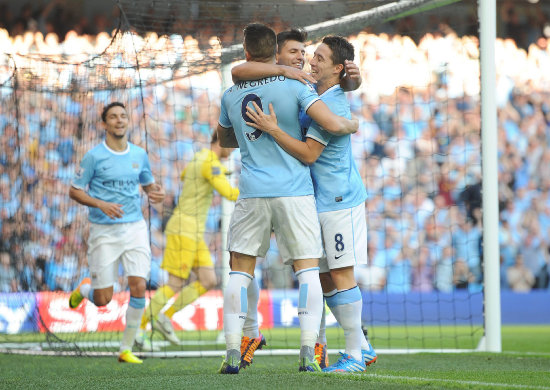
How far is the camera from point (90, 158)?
697 centimetres

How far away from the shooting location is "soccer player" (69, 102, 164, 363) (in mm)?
6957

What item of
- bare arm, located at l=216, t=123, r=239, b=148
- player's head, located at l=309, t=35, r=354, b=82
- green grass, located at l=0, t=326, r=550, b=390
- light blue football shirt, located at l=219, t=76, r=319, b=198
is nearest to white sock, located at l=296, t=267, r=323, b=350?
green grass, located at l=0, t=326, r=550, b=390

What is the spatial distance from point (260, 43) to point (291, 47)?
492 mm

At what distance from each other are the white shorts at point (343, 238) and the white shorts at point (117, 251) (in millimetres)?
2618

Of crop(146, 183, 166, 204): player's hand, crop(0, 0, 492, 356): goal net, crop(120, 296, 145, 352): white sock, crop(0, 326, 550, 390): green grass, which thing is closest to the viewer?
crop(0, 326, 550, 390): green grass

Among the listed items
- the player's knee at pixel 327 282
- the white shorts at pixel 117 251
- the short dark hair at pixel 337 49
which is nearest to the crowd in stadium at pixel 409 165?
the white shorts at pixel 117 251

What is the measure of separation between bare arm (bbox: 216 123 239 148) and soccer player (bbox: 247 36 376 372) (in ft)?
1.28

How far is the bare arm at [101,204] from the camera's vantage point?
6.72 meters

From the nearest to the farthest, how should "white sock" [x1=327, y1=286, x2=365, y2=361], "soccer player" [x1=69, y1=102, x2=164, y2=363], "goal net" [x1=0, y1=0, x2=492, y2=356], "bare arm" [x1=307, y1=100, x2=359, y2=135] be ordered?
"bare arm" [x1=307, y1=100, x2=359, y2=135] < "white sock" [x1=327, y1=286, x2=365, y2=361] < "soccer player" [x1=69, y1=102, x2=164, y2=363] < "goal net" [x1=0, y1=0, x2=492, y2=356]

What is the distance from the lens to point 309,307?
14.8 feet

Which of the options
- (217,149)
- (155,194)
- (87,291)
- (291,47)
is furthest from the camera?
(217,149)

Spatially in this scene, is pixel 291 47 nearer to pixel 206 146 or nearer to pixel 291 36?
pixel 291 36

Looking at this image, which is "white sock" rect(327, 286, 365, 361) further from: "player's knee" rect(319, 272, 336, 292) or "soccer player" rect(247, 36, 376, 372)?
"player's knee" rect(319, 272, 336, 292)

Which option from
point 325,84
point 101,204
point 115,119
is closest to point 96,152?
point 115,119
